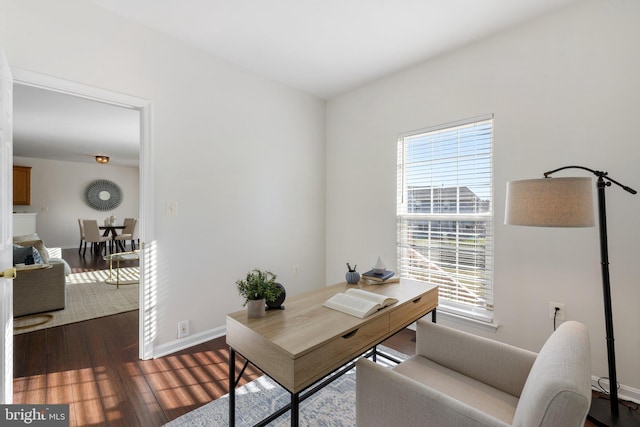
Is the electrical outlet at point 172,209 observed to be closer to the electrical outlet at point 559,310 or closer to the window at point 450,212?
the window at point 450,212

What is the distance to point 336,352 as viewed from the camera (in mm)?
1210

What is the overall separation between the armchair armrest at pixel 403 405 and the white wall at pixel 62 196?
9.68 metres

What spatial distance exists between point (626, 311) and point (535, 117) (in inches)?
54.5

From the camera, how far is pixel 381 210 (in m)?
3.02

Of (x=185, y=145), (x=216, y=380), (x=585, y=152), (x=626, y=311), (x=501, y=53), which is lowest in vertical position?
(x=216, y=380)

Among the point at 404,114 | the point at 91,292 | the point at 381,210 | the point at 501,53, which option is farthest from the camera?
the point at 91,292

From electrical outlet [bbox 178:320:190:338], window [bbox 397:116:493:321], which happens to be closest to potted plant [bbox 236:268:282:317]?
electrical outlet [bbox 178:320:190:338]

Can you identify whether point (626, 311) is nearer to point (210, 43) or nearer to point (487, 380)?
point (487, 380)

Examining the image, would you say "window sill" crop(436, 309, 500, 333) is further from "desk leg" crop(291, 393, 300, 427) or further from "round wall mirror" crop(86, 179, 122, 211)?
"round wall mirror" crop(86, 179, 122, 211)

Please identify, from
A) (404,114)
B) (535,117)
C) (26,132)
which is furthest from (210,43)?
(26,132)

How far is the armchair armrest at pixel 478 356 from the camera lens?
127 cm

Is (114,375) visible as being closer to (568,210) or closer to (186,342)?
(186,342)

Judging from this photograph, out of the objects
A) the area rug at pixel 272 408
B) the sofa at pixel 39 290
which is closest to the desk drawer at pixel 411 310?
the area rug at pixel 272 408

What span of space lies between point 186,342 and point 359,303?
70.9 inches
